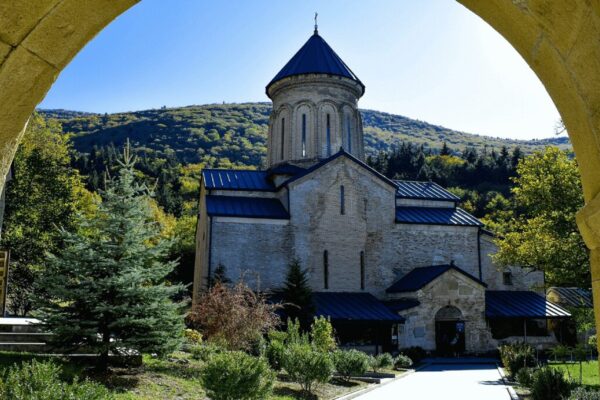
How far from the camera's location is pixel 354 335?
872 inches

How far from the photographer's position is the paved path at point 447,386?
12.1 metres

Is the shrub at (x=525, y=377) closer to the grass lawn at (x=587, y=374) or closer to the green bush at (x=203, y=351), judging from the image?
the grass lawn at (x=587, y=374)

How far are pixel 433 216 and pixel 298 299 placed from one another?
32.8ft

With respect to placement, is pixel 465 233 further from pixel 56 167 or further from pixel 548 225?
pixel 56 167

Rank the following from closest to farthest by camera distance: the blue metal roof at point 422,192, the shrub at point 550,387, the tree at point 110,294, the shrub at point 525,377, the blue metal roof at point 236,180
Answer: the shrub at point 550,387 < the tree at point 110,294 < the shrub at point 525,377 < the blue metal roof at point 236,180 < the blue metal roof at point 422,192

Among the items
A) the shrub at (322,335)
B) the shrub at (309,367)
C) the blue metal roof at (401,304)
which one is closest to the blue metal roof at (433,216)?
the blue metal roof at (401,304)

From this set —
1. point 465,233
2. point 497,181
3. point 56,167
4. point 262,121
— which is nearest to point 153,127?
point 262,121

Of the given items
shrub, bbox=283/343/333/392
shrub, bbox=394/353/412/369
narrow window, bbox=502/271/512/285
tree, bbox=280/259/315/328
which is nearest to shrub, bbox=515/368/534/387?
shrub, bbox=283/343/333/392

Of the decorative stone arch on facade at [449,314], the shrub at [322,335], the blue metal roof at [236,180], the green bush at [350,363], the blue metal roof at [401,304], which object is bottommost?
the green bush at [350,363]

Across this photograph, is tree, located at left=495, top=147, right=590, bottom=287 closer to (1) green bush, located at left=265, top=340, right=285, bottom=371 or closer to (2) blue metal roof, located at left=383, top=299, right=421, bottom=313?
(2) blue metal roof, located at left=383, top=299, right=421, bottom=313

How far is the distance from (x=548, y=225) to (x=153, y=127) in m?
113

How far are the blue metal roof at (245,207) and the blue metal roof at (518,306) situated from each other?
399 inches

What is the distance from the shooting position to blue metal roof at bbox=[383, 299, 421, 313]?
22766mm

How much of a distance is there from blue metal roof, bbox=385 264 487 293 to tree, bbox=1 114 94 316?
1515 cm
